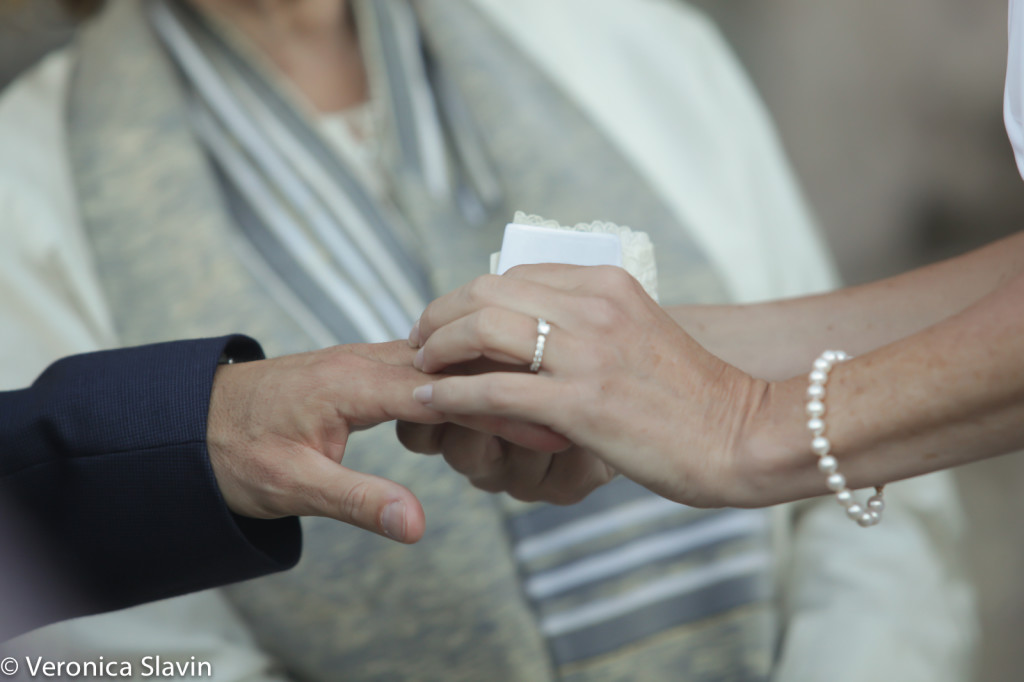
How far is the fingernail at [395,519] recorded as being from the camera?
55 centimetres

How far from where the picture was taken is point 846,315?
75 centimetres

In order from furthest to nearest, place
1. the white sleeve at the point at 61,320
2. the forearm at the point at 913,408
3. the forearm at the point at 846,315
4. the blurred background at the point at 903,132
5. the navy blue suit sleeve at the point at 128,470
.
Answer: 1. the blurred background at the point at 903,132
2. the white sleeve at the point at 61,320
3. the forearm at the point at 846,315
4. the navy blue suit sleeve at the point at 128,470
5. the forearm at the point at 913,408

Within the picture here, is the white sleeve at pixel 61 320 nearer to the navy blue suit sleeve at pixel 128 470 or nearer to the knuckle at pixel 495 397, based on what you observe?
the navy blue suit sleeve at pixel 128 470

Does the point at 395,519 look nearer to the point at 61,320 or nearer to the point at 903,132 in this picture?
the point at 61,320

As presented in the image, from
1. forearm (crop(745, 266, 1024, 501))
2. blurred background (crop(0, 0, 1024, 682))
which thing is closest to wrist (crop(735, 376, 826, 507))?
forearm (crop(745, 266, 1024, 501))

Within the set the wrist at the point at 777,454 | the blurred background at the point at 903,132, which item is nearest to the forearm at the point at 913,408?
the wrist at the point at 777,454

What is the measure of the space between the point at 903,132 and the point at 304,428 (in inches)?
69.7

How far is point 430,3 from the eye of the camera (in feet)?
3.56

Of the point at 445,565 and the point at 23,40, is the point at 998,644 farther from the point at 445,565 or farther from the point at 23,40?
the point at 23,40

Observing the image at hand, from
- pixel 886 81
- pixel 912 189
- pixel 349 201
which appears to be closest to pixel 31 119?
pixel 349 201

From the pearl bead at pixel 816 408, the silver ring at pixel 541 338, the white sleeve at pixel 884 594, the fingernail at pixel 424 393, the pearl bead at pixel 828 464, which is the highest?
the silver ring at pixel 541 338

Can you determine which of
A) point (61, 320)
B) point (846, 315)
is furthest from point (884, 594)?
point (61, 320)

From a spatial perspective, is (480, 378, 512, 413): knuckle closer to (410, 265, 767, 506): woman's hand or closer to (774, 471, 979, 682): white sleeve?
(410, 265, 767, 506): woman's hand

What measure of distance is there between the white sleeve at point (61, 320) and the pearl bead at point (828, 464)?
1.93ft
